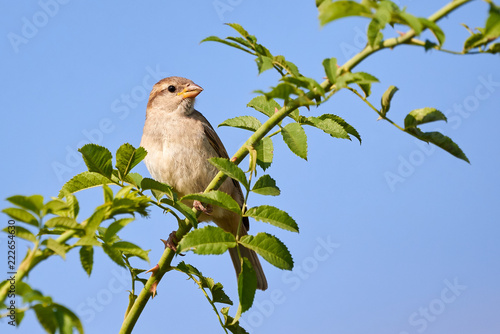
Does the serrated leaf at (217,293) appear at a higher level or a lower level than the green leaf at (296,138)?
lower

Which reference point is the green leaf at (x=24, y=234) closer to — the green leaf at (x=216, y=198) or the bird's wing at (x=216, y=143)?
the green leaf at (x=216, y=198)

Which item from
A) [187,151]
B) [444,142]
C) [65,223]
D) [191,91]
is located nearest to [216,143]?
[187,151]

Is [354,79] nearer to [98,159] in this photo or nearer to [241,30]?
[241,30]

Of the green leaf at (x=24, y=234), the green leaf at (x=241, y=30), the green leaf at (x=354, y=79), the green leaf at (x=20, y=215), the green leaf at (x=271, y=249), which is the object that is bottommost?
the green leaf at (x=271, y=249)

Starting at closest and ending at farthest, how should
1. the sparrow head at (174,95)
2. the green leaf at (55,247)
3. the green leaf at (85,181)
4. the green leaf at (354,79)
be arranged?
the green leaf at (55,247) < the green leaf at (354,79) < the green leaf at (85,181) < the sparrow head at (174,95)

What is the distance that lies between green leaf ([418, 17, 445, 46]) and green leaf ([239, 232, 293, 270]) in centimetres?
86

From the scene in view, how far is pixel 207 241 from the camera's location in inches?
74.5

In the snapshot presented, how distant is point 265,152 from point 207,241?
479 mm

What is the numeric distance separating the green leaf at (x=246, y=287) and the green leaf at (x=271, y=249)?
7 centimetres

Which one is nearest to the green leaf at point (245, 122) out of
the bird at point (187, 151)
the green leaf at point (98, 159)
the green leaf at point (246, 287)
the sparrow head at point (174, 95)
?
the green leaf at point (98, 159)

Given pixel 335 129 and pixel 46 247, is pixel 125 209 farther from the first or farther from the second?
→ pixel 335 129

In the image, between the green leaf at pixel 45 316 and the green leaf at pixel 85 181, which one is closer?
the green leaf at pixel 45 316

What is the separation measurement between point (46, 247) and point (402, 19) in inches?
45.1

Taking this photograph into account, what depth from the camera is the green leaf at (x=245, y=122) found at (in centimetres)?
235
